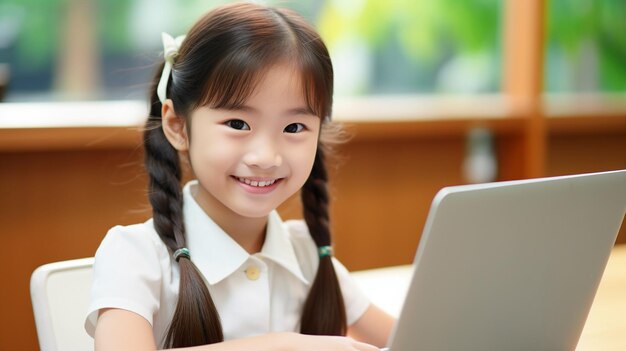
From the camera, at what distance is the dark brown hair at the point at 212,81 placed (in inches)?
41.9

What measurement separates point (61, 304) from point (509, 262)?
0.65 metres

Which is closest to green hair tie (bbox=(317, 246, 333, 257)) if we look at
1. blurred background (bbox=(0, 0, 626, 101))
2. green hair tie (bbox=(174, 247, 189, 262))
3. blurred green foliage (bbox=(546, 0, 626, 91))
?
green hair tie (bbox=(174, 247, 189, 262))

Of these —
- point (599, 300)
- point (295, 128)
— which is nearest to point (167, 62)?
point (295, 128)

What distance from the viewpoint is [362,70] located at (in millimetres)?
3549

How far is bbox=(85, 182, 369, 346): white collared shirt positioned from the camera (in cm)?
104

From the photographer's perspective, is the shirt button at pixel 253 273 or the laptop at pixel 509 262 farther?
the shirt button at pixel 253 273

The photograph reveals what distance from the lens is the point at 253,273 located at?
1181 mm

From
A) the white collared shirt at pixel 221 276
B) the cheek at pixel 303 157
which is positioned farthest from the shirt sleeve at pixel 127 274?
the cheek at pixel 303 157

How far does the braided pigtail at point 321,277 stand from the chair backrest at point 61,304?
327 mm

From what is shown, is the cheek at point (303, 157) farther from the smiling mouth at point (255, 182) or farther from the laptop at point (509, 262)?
the laptop at point (509, 262)

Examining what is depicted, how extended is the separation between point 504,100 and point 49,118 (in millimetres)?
1690

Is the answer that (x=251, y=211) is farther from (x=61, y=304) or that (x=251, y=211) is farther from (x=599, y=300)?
(x=599, y=300)

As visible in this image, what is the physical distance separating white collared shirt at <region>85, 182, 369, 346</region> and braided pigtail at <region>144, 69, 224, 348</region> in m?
0.02

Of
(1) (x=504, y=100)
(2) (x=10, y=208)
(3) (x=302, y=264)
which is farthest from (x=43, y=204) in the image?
(1) (x=504, y=100)
